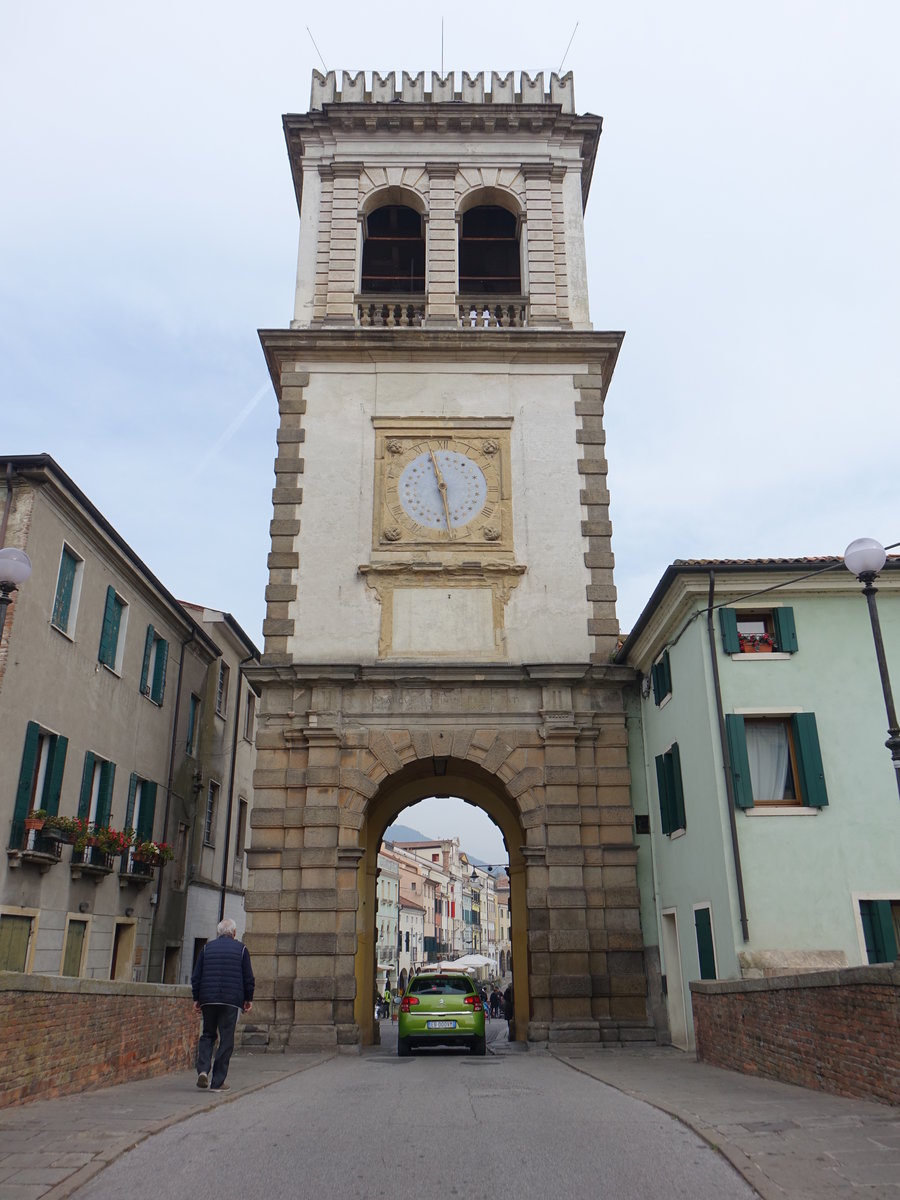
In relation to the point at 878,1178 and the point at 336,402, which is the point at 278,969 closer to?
the point at 336,402

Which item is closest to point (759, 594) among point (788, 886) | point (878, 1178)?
point (788, 886)

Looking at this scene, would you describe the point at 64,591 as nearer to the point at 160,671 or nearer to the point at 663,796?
the point at 160,671

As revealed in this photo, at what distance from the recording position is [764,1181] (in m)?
6.48

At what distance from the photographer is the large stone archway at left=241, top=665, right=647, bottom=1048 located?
711 inches

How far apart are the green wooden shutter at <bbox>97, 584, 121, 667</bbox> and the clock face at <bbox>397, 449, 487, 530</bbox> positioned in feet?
21.4

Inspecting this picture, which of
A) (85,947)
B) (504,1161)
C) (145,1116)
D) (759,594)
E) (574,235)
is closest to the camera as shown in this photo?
(504,1161)

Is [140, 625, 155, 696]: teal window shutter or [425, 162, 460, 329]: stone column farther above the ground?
[425, 162, 460, 329]: stone column

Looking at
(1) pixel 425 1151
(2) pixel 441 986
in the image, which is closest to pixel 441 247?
(2) pixel 441 986

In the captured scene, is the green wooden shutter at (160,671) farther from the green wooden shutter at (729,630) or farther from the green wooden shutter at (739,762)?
the green wooden shutter at (739,762)

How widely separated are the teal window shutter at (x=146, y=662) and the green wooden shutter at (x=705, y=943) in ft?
45.2

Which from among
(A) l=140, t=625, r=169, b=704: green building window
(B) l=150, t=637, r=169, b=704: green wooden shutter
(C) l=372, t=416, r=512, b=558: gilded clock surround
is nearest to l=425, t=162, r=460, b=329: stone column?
(C) l=372, t=416, r=512, b=558: gilded clock surround

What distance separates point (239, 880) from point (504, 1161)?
2653 centimetres

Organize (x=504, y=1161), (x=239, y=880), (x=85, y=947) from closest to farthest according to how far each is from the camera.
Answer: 1. (x=504, y=1161)
2. (x=85, y=947)
3. (x=239, y=880)

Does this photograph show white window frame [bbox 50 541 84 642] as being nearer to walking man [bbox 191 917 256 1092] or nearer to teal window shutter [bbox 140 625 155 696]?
teal window shutter [bbox 140 625 155 696]
